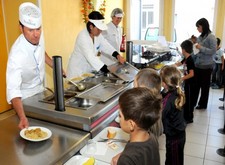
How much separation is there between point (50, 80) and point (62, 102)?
8.45ft

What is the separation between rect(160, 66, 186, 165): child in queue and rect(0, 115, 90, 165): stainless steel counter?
64cm

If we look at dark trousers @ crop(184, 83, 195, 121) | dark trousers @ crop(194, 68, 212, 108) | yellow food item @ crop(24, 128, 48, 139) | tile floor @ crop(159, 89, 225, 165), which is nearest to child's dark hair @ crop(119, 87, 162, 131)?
yellow food item @ crop(24, 128, 48, 139)

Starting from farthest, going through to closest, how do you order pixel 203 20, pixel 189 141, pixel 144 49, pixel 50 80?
pixel 50 80 → pixel 144 49 → pixel 203 20 → pixel 189 141

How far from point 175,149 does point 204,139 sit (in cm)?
117

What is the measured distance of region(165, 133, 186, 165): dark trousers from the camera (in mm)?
1773

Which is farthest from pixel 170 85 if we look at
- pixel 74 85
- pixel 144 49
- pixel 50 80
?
pixel 50 80

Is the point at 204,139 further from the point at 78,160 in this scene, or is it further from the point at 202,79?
the point at 78,160

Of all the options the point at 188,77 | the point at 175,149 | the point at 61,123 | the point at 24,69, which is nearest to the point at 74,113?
the point at 61,123

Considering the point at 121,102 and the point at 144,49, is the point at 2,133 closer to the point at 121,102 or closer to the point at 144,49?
the point at 121,102

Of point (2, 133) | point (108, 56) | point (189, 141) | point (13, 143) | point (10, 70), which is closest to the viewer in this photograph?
point (13, 143)

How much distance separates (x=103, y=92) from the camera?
5.73ft

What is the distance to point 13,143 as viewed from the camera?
1.21 m

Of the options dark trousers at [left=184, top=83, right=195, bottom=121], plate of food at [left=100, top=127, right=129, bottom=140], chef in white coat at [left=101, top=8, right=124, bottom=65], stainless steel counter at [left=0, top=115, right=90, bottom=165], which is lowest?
dark trousers at [left=184, top=83, right=195, bottom=121]

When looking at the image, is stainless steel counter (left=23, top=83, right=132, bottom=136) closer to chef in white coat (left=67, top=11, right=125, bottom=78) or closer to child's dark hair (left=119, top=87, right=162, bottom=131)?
child's dark hair (left=119, top=87, right=162, bottom=131)
